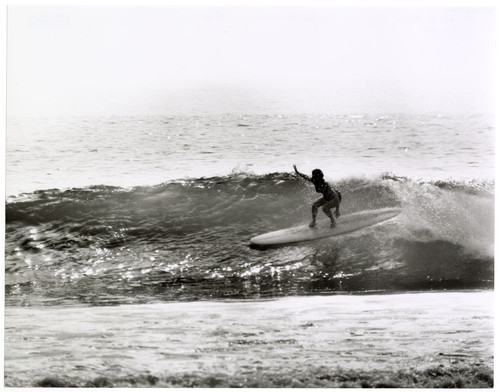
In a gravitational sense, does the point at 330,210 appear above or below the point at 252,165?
below

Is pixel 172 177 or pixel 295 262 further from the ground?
pixel 172 177

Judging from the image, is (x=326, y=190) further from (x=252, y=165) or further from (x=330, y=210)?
(x=252, y=165)

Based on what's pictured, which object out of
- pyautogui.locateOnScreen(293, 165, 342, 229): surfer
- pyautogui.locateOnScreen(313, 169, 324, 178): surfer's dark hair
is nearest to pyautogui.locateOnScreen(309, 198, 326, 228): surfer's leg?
pyautogui.locateOnScreen(293, 165, 342, 229): surfer

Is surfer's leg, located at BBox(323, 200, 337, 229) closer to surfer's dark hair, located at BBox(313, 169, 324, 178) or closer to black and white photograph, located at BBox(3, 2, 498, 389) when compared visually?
black and white photograph, located at BBox(3, 2, 498, 389)

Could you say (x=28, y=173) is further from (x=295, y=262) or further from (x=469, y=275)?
(x=469, y=275)

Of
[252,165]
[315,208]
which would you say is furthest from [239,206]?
[315,208]

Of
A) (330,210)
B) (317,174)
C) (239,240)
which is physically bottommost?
(239,240)

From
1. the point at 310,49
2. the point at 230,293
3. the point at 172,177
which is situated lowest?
the point at 230,293

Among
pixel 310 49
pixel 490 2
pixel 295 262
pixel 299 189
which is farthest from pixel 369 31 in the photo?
pixel 295 262
